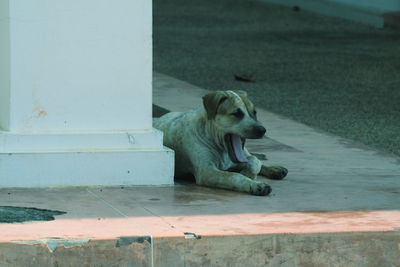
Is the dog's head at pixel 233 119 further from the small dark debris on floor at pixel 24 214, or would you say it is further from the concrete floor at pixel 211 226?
the small dark debris on floor at pixel 24 214

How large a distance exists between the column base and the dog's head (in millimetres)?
323

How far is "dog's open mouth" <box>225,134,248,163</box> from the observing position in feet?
21.2

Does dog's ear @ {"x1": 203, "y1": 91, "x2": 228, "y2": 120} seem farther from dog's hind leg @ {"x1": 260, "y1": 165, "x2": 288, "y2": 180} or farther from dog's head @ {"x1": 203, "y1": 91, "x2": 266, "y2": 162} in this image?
dog's hind leg @ {"x1": 260, "y1": 165, "x2": 288, "y2": 180}

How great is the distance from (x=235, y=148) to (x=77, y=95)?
948 mm

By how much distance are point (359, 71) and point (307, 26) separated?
5028 millimetres

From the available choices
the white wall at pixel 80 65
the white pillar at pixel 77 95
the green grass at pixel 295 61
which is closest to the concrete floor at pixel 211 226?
the white pillar at pixel 77 95

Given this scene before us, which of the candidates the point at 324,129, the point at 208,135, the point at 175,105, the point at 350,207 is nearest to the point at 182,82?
the point at 175,105

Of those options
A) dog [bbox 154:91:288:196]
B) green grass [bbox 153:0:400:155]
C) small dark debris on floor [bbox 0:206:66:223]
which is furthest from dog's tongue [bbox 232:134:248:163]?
green grass [bbox 153:0:400:155]

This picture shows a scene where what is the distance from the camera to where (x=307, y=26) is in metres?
18.2

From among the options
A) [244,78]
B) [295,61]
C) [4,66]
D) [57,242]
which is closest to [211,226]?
[57,242]

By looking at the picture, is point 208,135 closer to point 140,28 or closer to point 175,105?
point 140,28

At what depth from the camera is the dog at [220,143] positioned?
247 inches

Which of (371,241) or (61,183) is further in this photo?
(61,183)

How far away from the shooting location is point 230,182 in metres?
6.27
